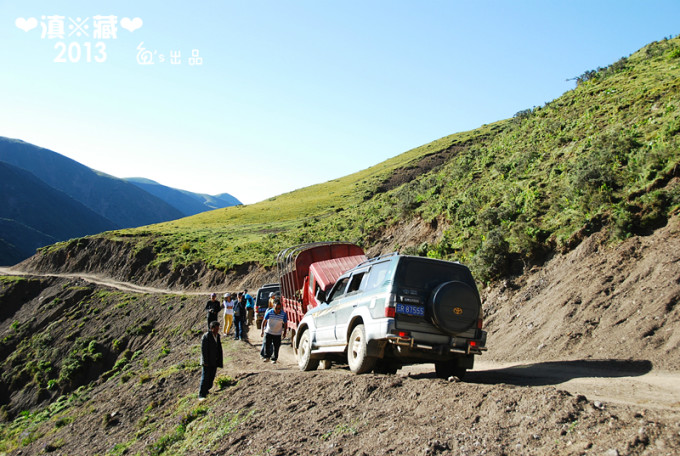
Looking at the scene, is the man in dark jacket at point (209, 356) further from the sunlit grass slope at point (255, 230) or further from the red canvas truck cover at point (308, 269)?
the sunlit grass slope at point (255, 230)

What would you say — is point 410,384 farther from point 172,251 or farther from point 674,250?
point 172,251

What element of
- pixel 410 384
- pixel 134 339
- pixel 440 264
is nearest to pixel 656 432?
pixel 410 384

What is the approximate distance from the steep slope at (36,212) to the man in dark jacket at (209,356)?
509 feet

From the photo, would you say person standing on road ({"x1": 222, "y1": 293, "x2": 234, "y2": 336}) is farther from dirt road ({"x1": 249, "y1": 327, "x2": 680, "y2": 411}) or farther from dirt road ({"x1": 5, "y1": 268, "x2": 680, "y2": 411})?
dirt road ({"x1": 249, "y1": 327, "x2": 680, "y2": 411})

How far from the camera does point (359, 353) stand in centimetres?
885

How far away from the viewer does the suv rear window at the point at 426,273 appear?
830 centimetres

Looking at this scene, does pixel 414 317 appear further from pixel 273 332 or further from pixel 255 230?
pixel 255 230

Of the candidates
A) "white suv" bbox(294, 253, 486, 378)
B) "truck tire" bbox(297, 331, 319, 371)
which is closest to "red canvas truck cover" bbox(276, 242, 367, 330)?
"truck tire" bbox(297, 331, 319, 371)

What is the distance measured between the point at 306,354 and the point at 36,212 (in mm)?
187849

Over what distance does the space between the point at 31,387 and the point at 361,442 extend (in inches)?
1399

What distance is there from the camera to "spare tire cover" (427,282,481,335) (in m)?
8.06

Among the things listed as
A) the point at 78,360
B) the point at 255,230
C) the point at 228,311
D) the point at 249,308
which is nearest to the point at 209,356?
the point at 228,311

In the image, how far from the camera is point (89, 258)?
58.5 meters

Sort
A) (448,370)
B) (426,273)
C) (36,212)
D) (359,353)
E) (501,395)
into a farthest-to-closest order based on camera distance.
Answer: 1. (36,212)
2. (448,370)
3. (359,353)
4. (426,273)
5. (501,395)
